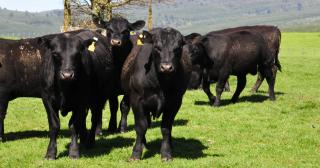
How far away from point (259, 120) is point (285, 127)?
1277mm

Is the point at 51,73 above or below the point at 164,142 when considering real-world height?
above

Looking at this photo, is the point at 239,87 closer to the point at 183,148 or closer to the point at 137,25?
the point at 137,25

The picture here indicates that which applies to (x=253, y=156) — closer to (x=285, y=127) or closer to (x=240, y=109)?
(x=285, y=127)

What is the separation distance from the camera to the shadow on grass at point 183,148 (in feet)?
32.3

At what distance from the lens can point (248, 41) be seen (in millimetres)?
18000

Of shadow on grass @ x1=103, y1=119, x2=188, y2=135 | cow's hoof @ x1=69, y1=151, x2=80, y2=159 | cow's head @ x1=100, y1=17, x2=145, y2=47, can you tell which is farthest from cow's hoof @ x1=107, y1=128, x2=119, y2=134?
cow's hoof @ x1=69, y1=151, x2=80, y2=159

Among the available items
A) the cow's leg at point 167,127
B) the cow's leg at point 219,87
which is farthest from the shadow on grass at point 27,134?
the cow's leg at point 219,87

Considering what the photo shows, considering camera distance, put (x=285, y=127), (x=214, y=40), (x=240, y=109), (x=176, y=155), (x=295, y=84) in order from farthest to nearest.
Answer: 1. (x=295, y=84)
2. (x=214, y=40)
3. (x=240, y=109)
4. (x=285, y=127)
5. (x=176, y=155)

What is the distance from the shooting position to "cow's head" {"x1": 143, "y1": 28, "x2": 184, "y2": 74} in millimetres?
8445

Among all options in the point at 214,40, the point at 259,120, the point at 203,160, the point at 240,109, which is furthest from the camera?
the point at 214,40

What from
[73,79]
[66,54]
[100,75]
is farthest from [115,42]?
[73,79]

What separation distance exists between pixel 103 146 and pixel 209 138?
2631mm

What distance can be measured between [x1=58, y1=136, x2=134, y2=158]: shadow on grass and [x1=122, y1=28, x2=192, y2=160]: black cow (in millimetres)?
1250

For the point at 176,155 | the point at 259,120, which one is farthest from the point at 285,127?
the point at 176,155
